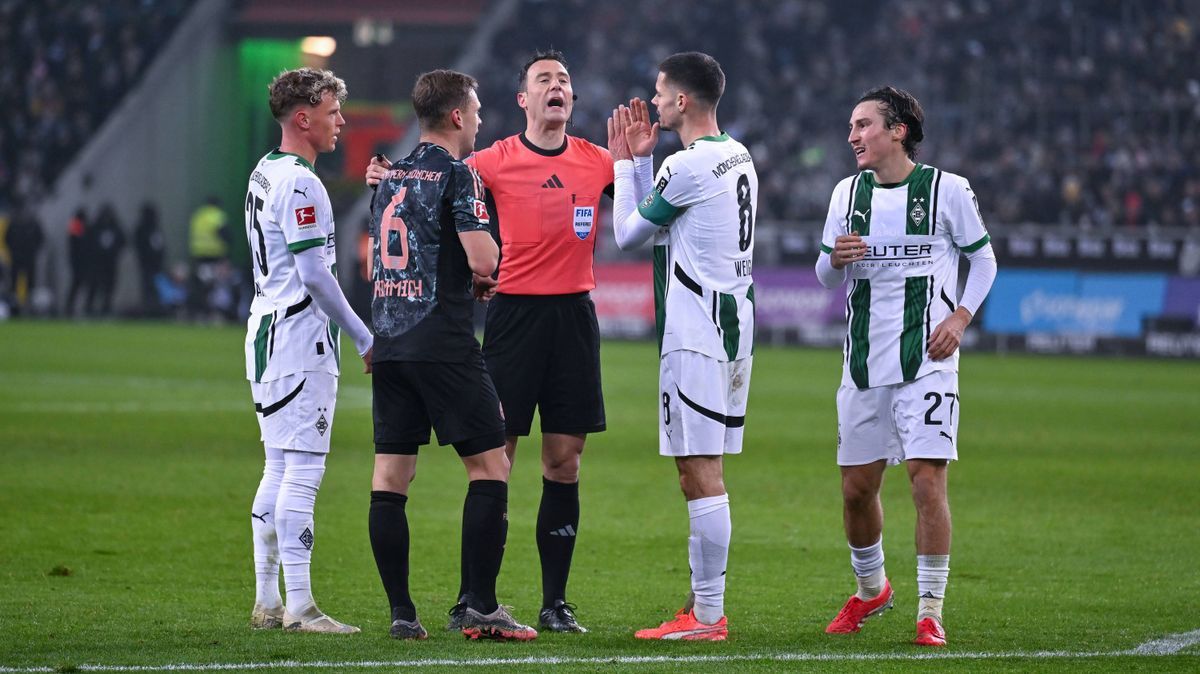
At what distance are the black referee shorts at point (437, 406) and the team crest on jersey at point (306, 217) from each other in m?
0.64

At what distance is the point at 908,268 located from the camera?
21.8 feet

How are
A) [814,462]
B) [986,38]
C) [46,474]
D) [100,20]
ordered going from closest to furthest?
1. [46,474]
2. [814,462]
3. [986,38]
4. [100,20]

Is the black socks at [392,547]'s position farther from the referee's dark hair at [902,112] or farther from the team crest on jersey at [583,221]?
the referee's dark hair at [902,112]

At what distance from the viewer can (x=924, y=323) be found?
659cm

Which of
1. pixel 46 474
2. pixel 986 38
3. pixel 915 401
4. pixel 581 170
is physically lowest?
pixel 46 474

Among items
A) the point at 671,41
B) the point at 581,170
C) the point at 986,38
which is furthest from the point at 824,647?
the point at 671,41

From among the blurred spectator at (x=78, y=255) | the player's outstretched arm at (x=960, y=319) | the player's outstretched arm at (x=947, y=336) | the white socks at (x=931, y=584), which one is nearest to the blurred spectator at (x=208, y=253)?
the blurred spectator at (x=78, y=255)

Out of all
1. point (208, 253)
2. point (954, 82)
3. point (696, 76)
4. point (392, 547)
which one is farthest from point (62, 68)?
point (392, 547)

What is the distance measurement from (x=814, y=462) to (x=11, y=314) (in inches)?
1014

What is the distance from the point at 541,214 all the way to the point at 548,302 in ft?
1.22

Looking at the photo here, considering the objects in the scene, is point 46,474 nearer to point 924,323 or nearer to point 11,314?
point 924,323

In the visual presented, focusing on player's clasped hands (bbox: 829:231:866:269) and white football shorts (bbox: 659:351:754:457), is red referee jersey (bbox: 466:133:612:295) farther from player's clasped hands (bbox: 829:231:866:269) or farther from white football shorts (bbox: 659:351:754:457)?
player's clasped hands (bbox: 829:231:866:269)

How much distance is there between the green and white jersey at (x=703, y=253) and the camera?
646 cm

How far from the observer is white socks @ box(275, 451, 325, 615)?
21.5ft
